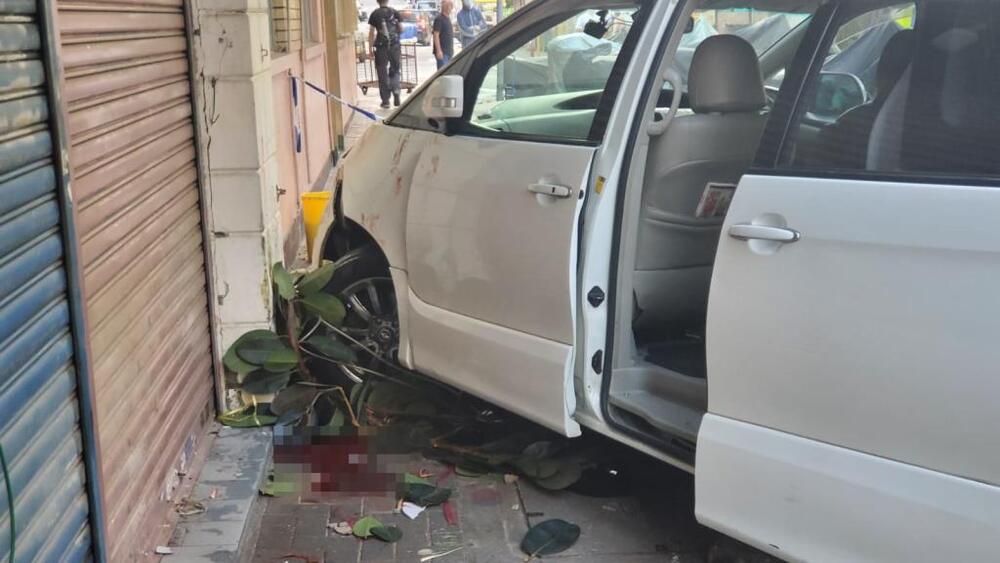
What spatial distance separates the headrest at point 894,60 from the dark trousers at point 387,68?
15.6 meters

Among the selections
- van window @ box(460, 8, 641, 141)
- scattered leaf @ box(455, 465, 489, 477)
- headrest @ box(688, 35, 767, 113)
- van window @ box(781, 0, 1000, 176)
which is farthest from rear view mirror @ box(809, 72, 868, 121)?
scattered leaf @ box(455, 465, 489, 477)

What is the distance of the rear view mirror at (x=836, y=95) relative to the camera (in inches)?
123

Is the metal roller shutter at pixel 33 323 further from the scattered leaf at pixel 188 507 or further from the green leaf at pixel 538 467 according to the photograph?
the green leaf at pixel 538 467

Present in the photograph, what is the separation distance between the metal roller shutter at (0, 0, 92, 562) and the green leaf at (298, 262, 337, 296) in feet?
7.33

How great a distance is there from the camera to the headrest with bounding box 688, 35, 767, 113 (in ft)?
12.0

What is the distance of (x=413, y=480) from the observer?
4.43 meters

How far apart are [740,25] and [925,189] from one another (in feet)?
4.31

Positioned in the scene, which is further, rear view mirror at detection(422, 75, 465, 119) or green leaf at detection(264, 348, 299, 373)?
green leaf at detection(264, 348, 299, 373)

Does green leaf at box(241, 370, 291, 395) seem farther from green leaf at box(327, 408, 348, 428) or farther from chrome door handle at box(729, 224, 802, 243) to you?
chrome door handle at box(729, 224, 802, 243)

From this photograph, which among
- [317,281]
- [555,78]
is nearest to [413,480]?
[317,281]

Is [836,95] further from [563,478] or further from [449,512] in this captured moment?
[449,512]

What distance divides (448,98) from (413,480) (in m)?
1.59

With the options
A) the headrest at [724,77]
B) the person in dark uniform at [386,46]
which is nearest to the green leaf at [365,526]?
the headrest at [724,77]

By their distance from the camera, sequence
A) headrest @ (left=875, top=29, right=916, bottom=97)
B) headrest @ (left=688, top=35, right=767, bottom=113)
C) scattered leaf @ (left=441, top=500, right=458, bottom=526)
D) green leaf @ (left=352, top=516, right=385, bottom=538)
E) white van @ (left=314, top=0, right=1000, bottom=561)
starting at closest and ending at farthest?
white van @ (left=314, top=0, right=1000, bottom=561) → headrest @ (left=875, top=29, right=916, bottom=97) → headrest @ (left=688, top=35, right=767, bottom=113) → green leaf @ (left=352, top=516, right=385, bottom=538) → scattered leaf @ (left=441, top=500, right=458, bottom=526)
